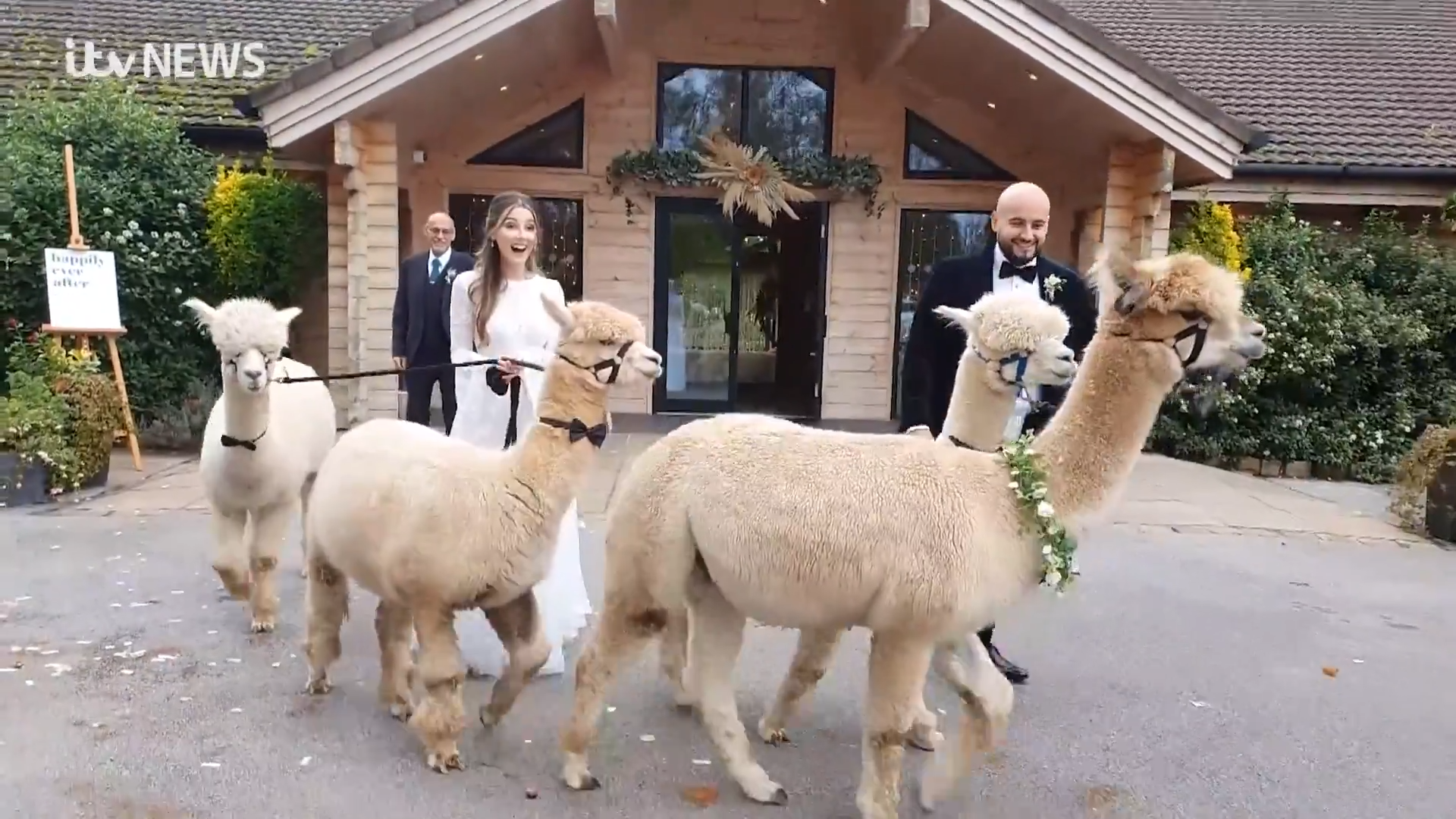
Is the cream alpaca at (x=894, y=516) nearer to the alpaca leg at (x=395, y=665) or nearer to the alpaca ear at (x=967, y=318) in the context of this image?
the alpaca ear at (x=967, y=318)

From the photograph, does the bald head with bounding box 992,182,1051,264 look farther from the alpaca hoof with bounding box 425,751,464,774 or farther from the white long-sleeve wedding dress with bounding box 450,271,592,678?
the alpaca hoof with bounding box 425,751,464,774

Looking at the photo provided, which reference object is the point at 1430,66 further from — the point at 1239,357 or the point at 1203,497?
the point at 1239,357

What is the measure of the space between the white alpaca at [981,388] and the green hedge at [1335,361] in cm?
751

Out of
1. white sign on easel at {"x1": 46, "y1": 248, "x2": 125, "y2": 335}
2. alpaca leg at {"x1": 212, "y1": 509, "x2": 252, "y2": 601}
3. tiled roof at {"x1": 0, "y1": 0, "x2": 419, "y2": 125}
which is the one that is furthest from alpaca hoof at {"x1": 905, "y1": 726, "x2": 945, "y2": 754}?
tiled roof at {"x1": 0, "y1": 0, "x2": 419, "y2": 125}

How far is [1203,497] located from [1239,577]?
2.49 meters

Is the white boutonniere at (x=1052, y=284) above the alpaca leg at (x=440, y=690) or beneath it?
above

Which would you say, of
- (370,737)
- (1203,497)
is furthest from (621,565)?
(1203,497)

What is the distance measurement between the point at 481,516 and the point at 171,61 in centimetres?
1217

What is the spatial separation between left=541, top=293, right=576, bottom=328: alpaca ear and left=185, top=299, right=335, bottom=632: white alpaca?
5.46 feet

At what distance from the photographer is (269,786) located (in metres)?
3.41

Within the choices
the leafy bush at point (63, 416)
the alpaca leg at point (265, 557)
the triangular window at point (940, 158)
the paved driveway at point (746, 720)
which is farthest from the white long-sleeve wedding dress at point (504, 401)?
the triangular window at point (940, 158)

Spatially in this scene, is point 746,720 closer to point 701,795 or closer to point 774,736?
point 774,736

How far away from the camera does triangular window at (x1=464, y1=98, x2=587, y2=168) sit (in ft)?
38.7

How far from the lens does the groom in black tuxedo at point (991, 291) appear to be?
13.2ft
